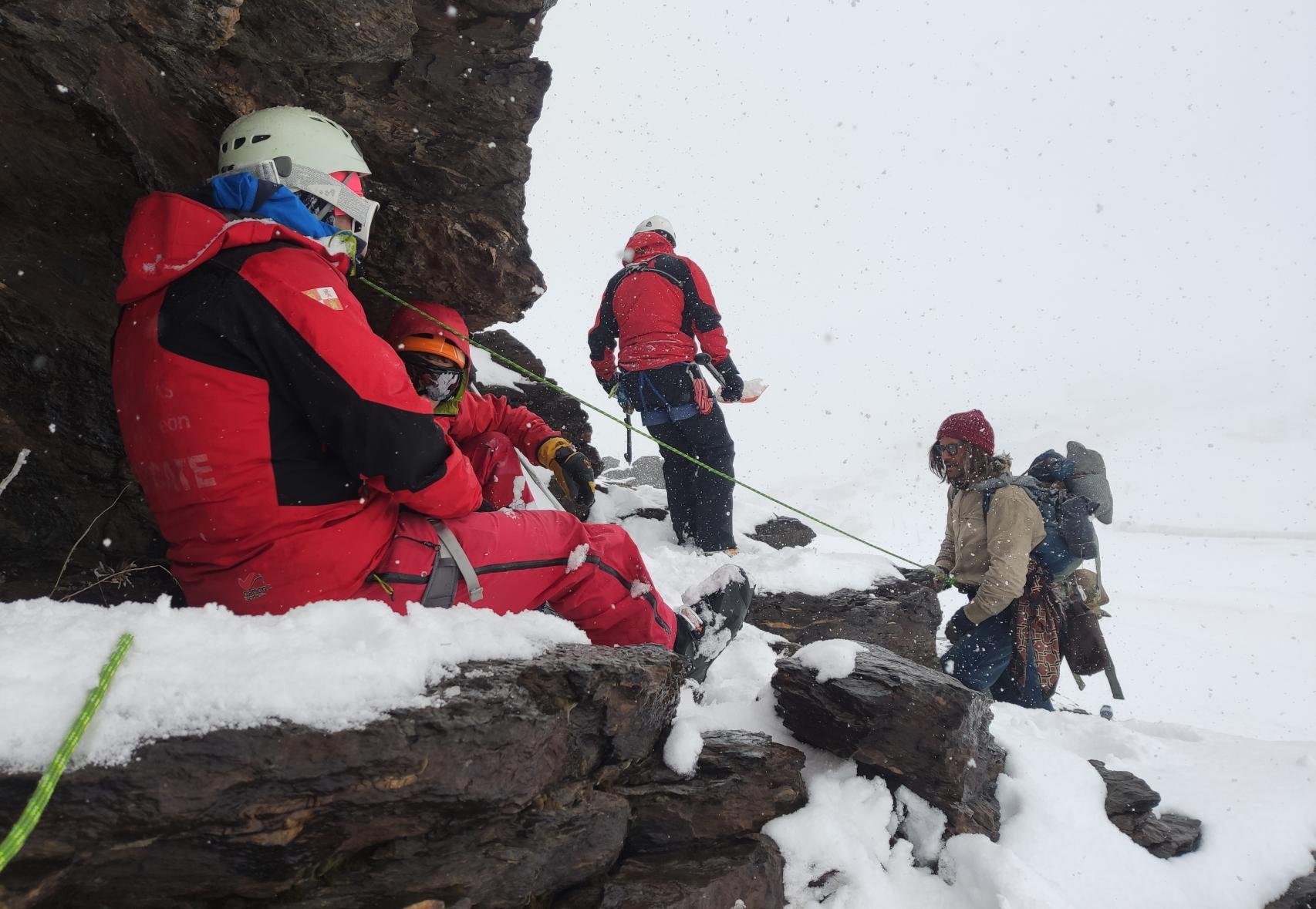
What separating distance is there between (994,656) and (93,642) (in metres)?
6.17

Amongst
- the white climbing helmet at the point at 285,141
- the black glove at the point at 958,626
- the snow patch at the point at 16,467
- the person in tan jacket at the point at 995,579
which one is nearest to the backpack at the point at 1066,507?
the person in tan jacket at the point at 995,579

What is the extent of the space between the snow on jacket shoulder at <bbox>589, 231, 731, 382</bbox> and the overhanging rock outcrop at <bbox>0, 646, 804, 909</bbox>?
4.25 metres

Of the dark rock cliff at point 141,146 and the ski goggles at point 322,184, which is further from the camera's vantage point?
the dark rock cliff at point 141,146

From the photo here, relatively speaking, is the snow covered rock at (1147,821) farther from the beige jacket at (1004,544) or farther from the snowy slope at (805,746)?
the beige jacket at (1004,544)

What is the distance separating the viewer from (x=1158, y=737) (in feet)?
17.4

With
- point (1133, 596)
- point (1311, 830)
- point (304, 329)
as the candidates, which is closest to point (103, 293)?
point (304, 329)

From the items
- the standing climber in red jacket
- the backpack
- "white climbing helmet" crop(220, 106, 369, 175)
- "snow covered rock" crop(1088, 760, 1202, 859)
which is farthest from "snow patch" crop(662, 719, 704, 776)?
the backpack

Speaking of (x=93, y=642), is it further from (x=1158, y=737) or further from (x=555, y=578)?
(x=1158, y=737)

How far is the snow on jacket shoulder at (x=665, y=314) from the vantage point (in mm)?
6684

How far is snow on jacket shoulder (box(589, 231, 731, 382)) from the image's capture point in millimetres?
6684

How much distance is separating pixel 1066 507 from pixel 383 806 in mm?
5728

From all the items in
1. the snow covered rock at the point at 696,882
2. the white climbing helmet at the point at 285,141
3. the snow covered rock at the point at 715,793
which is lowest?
the snow covered rock at the point at 696,882

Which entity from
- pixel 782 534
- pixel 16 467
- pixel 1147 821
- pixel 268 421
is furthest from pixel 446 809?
pixel 782 534

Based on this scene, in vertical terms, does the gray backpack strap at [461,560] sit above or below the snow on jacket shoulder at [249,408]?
below
